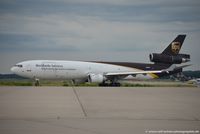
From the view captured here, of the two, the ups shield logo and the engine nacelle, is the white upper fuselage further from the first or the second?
the ups shield logo

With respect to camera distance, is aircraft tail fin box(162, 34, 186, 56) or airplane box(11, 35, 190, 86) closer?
airplane box(11, 35, 190, 86)

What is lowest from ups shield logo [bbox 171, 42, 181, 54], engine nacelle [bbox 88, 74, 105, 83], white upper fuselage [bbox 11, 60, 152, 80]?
engine nacelle [bbox 88, 74, 105, 83]

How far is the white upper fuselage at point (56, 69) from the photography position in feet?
118

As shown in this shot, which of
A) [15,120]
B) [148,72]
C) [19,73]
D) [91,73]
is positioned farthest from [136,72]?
[15,120]

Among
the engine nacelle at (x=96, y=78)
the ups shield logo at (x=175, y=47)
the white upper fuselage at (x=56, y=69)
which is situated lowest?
the engine nacelle at (x=96, y=78)

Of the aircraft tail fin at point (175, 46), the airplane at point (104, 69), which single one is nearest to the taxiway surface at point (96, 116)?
the airplane at point (104, 69)

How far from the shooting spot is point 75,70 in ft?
122

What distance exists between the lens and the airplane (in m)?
36.2

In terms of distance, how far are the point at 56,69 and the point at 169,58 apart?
13.5 meters

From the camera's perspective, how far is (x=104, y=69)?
128 ft

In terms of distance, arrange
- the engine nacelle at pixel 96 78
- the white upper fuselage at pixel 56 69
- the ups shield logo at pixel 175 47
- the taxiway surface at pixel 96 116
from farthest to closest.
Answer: the ups shield logo at pixel 175 47, the engine nacelle at pixel 96 78, the white upper fuselage at pixel 56 69, the taxiway surface at pixel 96 116

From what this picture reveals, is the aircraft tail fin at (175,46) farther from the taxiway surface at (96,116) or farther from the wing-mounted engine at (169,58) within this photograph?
the taxiway surface at (96,116)

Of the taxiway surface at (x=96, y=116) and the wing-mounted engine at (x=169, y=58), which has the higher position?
the taxiway surface at (x=96, y=116)

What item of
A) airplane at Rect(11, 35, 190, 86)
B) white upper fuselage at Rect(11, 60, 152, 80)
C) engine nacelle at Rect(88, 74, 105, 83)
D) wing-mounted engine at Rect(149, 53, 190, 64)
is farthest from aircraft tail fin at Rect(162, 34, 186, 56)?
engine nacelle at Rect(88, 74, 105, 83)
